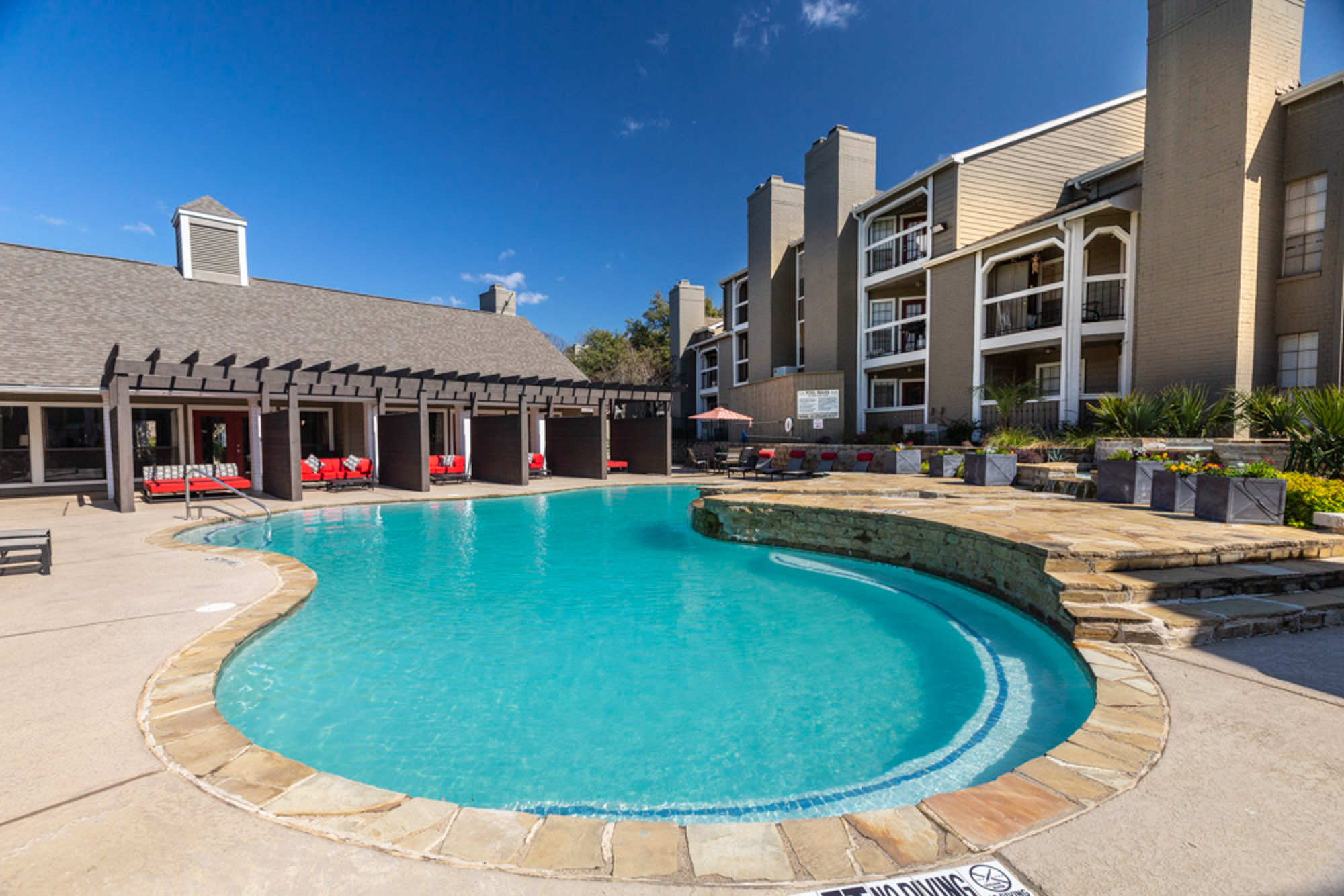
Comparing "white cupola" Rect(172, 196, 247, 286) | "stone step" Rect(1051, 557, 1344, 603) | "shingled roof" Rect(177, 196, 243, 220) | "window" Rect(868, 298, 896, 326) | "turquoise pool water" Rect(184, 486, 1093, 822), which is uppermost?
"shingled roof" Rect(177, 196, 243, 220)

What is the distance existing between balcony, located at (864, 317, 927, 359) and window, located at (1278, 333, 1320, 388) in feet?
29.7

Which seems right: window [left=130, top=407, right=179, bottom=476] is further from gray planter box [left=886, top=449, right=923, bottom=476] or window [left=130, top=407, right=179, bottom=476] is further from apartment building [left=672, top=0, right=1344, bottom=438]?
gray planter box [left=886, top=449, right=923, bottom=476]

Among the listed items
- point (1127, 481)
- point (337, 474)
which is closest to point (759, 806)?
point (1127, 481)

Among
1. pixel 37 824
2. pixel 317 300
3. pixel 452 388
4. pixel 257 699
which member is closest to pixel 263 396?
pixel 452 388

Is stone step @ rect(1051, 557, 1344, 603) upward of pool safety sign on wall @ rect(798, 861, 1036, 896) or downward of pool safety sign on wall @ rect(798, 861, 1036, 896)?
upward

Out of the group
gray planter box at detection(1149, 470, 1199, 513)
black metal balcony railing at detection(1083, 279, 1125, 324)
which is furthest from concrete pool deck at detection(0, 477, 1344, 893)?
black metal balcony railing at detection(1083, 279, 1125, 324)

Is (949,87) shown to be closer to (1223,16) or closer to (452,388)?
(1223,16)

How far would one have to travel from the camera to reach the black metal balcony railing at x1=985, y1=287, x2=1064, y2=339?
16.2 m

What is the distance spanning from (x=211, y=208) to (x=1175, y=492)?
2581 centimetres

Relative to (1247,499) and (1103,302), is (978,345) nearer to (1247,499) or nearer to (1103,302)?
(1103,302)

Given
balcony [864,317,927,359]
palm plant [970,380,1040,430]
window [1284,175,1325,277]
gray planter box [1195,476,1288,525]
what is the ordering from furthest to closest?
1. balcony [864,317,927,359]
2. palm plant [970,380,1040,430]
3. window [1284,175,1325,277]
4. gray planter box [1195,476,1288,525]

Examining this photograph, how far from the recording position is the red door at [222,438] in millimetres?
17812

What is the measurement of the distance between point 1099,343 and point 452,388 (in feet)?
58.6

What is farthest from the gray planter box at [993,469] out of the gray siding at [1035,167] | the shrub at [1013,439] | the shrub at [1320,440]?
the gray siding at [1035,167]
